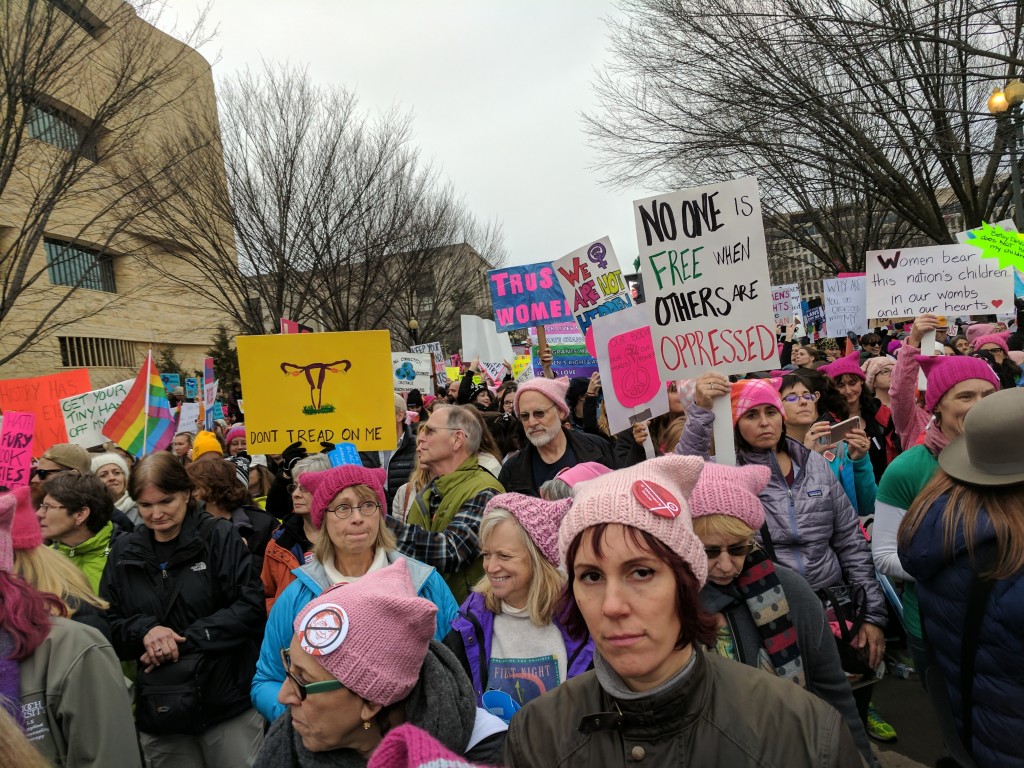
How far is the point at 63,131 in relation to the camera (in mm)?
9672

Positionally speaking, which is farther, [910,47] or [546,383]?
[910,47]

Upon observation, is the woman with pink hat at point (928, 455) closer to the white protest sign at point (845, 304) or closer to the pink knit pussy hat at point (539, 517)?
the pink knit pussy hat at point (539, 517)

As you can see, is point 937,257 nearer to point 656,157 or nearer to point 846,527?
point 846,527

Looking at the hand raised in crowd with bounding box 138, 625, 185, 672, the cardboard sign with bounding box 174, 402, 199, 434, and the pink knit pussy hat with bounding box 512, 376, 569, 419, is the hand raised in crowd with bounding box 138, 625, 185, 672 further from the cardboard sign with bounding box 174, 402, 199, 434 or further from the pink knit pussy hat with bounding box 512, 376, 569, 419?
the cardboard sign with bounding box 174, 402, 199, 434

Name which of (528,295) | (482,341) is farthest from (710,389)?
(482,341)

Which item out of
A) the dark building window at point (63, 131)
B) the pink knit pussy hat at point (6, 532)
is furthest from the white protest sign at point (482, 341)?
the pink knit pussy hat at point (6, 532)

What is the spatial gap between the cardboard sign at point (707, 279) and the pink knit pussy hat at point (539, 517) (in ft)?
5.34

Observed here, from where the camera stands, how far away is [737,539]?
2.38 m

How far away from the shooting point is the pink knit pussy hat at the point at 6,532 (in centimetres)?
262

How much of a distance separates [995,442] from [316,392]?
4.17 meters

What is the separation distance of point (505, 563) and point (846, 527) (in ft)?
5.86

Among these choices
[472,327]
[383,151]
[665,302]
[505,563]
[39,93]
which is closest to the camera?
[505,563]

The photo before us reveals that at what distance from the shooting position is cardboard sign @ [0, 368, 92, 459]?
8.06 metres

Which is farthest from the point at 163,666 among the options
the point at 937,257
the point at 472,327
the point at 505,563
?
the point at 472,327
